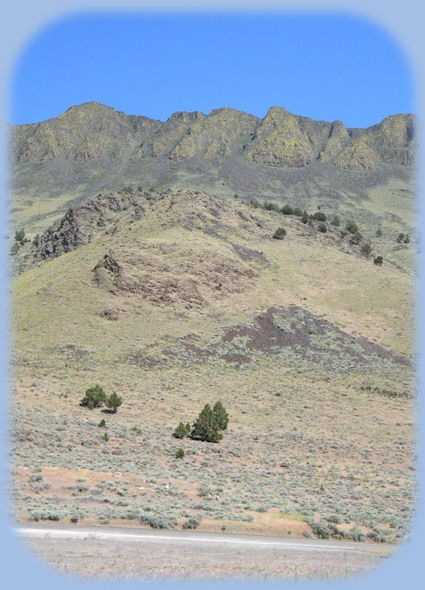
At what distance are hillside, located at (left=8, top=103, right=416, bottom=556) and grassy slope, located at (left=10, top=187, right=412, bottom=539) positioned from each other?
161 mm

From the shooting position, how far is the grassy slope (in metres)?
20.3

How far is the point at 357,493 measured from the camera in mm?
22250

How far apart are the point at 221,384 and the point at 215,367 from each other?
3365 millimetres

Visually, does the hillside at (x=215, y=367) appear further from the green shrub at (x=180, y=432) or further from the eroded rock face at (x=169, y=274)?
the green shrub at (x=180, y=432)

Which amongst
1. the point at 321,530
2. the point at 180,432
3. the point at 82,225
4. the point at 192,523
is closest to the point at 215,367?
the point at 180,432

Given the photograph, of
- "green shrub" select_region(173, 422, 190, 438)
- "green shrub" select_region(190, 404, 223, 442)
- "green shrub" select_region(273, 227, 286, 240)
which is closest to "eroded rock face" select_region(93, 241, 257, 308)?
"green shrub" select_region(273, 227, 286, 240)

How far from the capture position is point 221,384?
136 ft

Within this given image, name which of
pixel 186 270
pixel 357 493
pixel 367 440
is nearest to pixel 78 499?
pixel 357 493

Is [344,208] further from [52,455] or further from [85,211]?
[52,455]

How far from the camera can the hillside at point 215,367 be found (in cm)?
1925

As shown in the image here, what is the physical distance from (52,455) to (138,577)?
12.9m

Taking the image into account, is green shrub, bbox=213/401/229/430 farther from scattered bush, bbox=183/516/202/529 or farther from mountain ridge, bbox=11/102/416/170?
mountain ridge, bbox=11/102/416/170

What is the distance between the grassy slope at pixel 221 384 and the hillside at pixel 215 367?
0.16 m

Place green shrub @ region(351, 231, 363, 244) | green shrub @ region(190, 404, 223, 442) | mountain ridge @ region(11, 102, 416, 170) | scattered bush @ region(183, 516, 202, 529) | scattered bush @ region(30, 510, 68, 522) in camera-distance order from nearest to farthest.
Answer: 1. scattered bush @ region(30, 510, 68, 522)
2. scattered bush @ region(183, 516, 202, 529)
3. green shrub @ region(190, 404, 223, 442)
4. green shrub @ region(351, 231, 363, 244)
5. mountain ridge @ region(11, 102, 416, 170)
